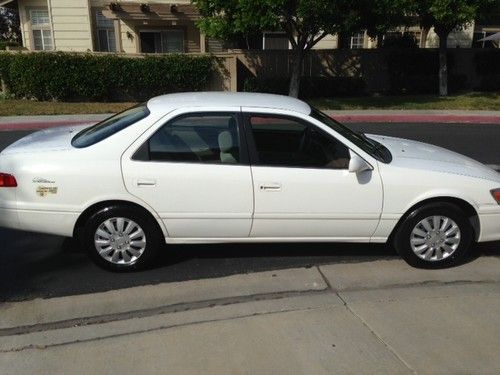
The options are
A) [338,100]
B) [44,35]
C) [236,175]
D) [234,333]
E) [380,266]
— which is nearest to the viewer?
[234,333]

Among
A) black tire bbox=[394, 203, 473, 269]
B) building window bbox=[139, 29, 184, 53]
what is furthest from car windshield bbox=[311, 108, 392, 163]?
building window bbox=[139, 29, 184, 53]

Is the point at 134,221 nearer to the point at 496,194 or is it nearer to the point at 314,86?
the point at 496,194

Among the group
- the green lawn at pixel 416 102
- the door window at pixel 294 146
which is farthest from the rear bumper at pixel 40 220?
the green lawn at pixel 416 102

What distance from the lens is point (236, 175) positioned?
436 centimetres

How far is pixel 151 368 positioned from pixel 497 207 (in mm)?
3189

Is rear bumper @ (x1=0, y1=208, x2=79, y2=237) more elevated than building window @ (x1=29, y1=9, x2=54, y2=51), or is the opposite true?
building window @ (x1=29, y1=9, x2=54, y2=51)

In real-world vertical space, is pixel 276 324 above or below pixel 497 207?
below

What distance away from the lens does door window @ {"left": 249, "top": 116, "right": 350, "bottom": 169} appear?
4.45 m

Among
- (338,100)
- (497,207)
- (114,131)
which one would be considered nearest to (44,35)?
(338,100)

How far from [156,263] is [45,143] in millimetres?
1425

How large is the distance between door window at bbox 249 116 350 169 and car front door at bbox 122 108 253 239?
0.57 ft

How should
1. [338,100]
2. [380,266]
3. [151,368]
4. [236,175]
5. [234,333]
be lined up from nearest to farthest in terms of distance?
1. [151,368]
2. [234,333]
3. [236,175]
4. [380,266]
5. [338,100]

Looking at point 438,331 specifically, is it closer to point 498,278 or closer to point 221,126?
point 498,278

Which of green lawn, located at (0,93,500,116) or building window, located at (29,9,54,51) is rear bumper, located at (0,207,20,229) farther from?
building window, located at (29,9,54,51)
